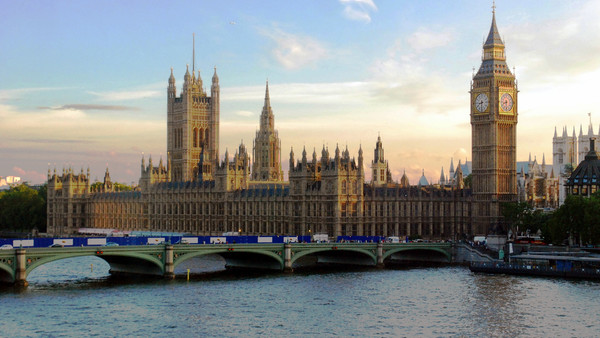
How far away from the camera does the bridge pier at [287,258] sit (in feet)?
370

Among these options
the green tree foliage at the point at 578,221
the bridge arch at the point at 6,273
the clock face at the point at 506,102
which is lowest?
the bridge arch at the point at 6,273

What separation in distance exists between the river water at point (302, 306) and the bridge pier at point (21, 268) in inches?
61.7

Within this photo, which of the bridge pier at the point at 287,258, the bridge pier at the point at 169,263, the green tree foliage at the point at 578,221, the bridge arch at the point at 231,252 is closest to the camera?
the bridge pier at the point at 169,263

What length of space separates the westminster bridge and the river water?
2680 mm

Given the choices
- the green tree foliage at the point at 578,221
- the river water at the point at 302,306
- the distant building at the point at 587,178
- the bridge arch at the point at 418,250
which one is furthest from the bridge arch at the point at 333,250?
the distant building at the point at 587,178

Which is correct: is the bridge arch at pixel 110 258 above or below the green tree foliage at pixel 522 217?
below

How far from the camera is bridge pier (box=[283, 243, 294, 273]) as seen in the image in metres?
113

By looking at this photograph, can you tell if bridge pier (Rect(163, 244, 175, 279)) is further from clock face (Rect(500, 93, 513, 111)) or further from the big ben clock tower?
clock face (Rect(500, 93, 513, 111))

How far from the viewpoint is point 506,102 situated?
148125 mm

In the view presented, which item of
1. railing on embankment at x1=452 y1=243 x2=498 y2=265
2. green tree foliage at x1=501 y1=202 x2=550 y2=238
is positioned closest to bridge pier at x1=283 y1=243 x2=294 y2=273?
railing on embankment at x1=452 y1=243 x2=498 y2=265

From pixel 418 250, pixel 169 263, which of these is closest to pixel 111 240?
pixel 169 263

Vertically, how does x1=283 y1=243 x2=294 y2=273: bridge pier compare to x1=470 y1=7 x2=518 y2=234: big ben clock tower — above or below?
below

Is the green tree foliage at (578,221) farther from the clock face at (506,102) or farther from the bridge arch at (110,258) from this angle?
the bridge arch at (110,258)

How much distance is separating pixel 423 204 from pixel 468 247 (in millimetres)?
24094
